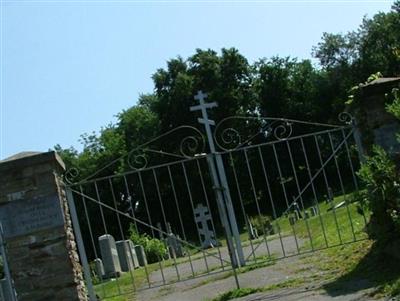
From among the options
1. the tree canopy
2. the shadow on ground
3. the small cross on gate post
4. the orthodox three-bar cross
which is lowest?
the shadow on ground

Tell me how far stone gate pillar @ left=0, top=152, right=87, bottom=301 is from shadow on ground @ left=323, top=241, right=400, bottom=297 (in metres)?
3.35

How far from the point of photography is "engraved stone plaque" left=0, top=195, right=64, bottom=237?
8258 millimetres

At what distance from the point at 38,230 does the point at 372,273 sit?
166 inches

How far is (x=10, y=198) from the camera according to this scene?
834 cm

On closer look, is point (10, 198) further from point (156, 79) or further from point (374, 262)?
point (156, 79)

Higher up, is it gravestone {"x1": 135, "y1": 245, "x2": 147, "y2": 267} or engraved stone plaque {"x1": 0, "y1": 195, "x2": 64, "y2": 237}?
engraved stone plaque {"x1": 0, "y1": 195, "x2": 64, "y2": 237}

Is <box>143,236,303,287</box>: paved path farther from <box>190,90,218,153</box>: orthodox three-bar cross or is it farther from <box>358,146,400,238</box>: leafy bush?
<box>358,146,400,238</box>: leafy bush

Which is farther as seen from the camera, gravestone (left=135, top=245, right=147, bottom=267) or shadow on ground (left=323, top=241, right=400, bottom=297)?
gravestone (left=135, top=245, right=147, bottom=267)

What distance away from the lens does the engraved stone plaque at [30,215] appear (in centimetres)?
826

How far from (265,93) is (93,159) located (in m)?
15.9

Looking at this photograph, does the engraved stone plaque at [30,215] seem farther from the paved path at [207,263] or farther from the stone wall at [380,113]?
the stone wall at [380,113]

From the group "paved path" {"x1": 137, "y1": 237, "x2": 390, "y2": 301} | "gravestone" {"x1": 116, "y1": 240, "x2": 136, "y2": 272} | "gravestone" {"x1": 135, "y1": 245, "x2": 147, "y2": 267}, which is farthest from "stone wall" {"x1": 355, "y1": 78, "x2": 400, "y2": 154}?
"gravestone" {"x1": 135, "y1": 245, "x2": 147, "y2": 267}

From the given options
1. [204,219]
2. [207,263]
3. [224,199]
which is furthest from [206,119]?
[204,219]

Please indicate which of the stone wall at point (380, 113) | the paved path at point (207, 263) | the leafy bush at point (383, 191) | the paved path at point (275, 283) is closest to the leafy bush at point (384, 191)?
the leafy bush at point (383, 191)
